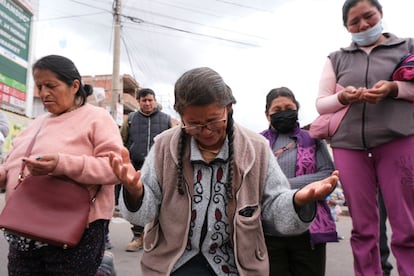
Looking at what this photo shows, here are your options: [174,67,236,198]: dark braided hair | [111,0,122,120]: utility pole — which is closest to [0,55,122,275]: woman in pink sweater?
[174,67,236,198]: dark braided hair

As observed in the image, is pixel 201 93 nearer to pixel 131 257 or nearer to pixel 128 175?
pixel 128 175

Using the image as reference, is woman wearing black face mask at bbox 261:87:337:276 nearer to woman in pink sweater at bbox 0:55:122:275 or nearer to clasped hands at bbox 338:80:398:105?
clasped hands at bbox 338:80:398:105

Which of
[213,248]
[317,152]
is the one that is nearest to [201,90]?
[213,248]

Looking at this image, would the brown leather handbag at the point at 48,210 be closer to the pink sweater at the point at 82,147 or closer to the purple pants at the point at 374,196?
the pink sweater at the point at 82,147

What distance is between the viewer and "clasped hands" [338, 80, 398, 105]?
2.08 meters

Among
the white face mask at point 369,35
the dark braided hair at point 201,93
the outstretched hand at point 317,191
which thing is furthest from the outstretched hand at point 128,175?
the white face mask at point 369,35

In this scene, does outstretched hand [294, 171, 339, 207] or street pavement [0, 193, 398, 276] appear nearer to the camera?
outstretched hand [294, 171, 339, 207]

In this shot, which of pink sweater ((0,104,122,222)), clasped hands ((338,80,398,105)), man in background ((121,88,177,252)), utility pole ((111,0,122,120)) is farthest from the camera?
utility pole ((111,0,122,120))

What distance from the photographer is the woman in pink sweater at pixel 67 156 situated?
6.13 feet

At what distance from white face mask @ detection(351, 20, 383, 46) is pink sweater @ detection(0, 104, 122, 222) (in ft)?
5.23

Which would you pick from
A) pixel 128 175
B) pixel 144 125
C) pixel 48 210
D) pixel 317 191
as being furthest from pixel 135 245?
pixel 317 191

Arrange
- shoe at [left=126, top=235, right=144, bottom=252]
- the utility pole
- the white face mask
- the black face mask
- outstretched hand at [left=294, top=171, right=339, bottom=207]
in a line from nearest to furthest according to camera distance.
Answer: outstretched hand at [left=294, top=171, right=339, bottom=207] < the white face mask < the black face mask < shoe at [left=126, top=235, right=144, bottom=252] < the utility pole

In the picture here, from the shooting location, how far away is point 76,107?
216cm

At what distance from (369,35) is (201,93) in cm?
133
